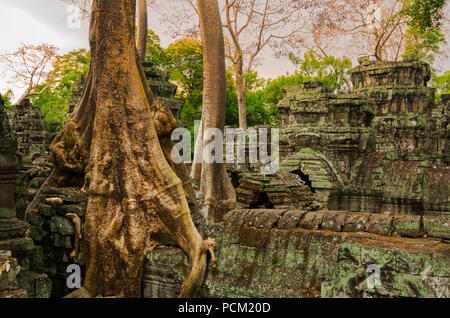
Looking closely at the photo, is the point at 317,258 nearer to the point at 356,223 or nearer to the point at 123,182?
the point at 356,223

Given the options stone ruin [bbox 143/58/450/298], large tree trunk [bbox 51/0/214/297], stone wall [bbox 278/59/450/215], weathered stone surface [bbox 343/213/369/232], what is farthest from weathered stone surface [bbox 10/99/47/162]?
weathered stone surface [bbox 343/213/369/232]

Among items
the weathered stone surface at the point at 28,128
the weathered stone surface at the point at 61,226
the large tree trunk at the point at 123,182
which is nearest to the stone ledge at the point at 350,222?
the large tree trunk at the point at 123,182

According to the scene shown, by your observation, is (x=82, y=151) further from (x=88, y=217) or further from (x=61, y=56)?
(x=61, y=56)

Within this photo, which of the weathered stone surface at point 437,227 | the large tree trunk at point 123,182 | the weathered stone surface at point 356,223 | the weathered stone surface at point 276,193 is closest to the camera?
the weathered stone surface at point 437,227

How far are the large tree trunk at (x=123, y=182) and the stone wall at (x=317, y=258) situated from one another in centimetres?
33

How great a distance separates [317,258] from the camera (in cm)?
376

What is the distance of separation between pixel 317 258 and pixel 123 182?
2691mm

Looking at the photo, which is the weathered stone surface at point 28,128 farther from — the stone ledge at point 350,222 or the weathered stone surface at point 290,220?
the weathered stone surface at point 290,220

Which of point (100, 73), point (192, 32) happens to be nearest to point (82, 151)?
point (100, 73)

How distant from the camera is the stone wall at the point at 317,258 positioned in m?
2.99

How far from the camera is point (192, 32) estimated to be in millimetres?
19844

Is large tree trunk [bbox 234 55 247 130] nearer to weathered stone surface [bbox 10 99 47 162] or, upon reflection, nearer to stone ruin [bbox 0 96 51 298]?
weathered stone surface [bbox 10 99 47 162]

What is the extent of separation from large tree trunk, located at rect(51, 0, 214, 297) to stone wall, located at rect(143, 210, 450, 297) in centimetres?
33

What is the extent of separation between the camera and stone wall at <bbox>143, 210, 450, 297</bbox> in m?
2.99
